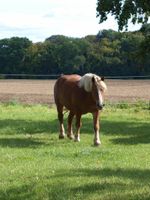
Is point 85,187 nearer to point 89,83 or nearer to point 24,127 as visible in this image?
point 89,83

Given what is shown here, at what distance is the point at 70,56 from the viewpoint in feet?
300

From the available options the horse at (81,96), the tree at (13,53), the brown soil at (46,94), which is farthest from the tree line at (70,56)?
the horse at (81,96)

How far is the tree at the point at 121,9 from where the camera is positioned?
2236cm

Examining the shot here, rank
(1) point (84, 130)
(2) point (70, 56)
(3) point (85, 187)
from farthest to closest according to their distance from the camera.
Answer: (2) point (70, 56) < (1) point (84, 130) < (3) point (85, 187)

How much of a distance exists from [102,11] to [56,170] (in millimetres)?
13862

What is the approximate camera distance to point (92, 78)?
50.7 feet

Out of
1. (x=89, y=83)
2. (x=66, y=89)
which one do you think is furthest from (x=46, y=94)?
(x=89, y=83)

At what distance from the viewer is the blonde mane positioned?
15422 mm

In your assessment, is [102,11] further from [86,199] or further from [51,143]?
[86,199]

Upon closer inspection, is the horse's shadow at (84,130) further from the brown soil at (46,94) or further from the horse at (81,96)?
the brown soil at (46,94)

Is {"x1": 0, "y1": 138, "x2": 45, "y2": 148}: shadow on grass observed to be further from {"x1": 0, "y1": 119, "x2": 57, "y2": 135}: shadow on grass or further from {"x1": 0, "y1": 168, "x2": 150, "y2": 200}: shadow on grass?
{"x1": 0, "y1": 168, "x2": 150, "y2": 200}: shadow on grass

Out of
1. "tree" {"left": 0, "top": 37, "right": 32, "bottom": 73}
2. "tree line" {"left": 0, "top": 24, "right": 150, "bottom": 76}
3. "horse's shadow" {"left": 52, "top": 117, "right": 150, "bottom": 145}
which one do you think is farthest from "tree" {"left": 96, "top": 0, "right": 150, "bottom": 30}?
"tree" {"left": 0, "top": 37, "right": 32, "bottom": 73}

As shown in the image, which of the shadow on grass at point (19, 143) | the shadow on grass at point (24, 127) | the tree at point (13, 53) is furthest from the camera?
the tree at point (13, 53)

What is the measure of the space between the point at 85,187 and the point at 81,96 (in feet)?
25.8
